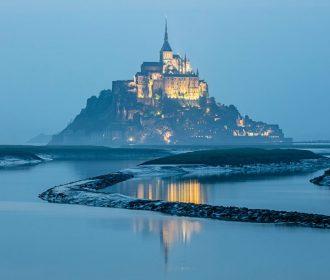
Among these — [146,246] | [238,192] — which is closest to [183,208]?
[146,246]

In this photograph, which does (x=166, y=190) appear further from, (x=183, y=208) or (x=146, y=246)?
(x=146, y=246)

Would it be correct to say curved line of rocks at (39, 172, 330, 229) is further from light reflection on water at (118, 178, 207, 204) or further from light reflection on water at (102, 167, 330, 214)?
light reflection on water at (102, 167, 330, 214)

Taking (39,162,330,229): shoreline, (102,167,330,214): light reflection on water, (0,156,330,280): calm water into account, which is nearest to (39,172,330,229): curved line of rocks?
(39,162,330,229): shoreline

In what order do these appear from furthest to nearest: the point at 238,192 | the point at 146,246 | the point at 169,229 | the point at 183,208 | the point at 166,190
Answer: the point at 166,190, the point at 238,192, the point at 183,208, the point at 169,229, the point at 146,246

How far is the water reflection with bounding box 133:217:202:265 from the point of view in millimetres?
27750

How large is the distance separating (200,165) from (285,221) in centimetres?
4933

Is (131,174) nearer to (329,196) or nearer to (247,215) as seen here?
(329,196)

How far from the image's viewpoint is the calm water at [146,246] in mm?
22500

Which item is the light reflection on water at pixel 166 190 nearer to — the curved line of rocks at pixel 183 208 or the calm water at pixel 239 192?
the calm water at pixel 239 192

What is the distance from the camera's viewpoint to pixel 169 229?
30.8 metres

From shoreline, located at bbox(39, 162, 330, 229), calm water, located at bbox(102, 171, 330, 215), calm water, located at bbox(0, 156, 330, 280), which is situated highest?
calm water, located at bbox(102, 171, 330, 215)

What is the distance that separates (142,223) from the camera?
32781 mm

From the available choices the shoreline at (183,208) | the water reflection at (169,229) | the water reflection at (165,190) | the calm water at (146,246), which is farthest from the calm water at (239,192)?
the water reflection at (169,229)

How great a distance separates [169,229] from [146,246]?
410 cm
